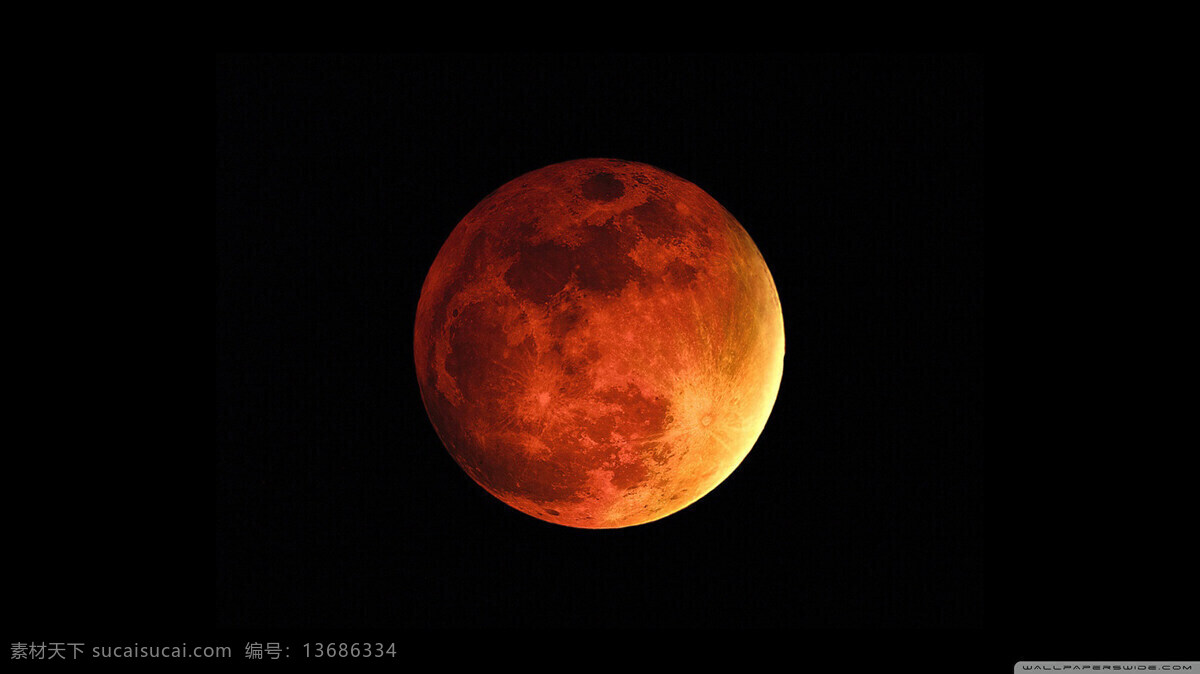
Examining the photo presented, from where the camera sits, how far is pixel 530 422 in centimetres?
368

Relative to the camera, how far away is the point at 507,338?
3629mm

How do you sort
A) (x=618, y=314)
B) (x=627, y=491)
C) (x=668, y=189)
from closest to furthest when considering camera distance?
(x=618, y=314)
(x=627, y=491)
(x=668, y=189)

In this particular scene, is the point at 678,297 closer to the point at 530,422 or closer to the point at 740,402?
the point at 740,402

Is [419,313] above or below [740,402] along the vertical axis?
above

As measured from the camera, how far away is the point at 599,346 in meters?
3.53

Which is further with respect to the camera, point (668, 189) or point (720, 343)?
point (668, 189)

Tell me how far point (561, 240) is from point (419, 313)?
3.85ft

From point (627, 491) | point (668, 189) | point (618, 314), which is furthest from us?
point (668, 189)

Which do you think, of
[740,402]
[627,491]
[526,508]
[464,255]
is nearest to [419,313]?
[464,255]

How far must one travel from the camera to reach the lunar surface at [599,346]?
3.56 meters

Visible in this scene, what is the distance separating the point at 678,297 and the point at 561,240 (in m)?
0.67

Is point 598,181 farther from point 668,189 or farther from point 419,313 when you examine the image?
point 419,313

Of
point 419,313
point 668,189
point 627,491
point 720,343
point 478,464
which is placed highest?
point 668,189

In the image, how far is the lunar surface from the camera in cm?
356
